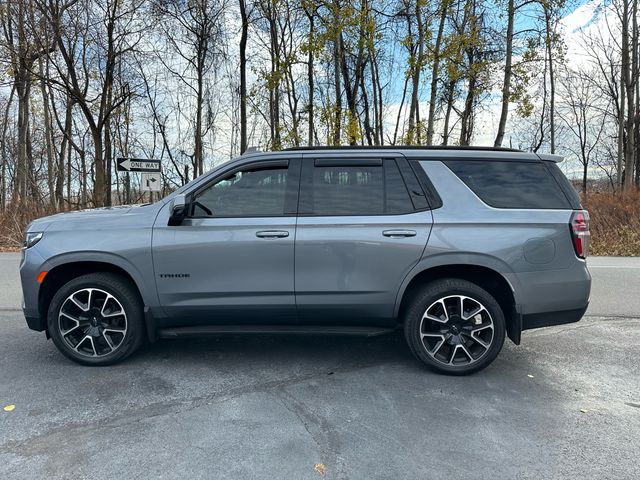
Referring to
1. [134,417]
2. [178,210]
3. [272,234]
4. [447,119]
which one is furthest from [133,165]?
[447,119]

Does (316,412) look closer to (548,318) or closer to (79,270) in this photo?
(548,318)

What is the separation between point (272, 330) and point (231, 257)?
0.73m

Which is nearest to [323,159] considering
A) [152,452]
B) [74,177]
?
[152,452]

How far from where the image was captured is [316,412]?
10.8 ft

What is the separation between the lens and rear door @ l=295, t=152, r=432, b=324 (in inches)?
153

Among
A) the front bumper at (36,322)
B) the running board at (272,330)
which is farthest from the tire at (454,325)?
the front bumper at (36,322)

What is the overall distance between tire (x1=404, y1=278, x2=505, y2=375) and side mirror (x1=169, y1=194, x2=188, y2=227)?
2.12 meters

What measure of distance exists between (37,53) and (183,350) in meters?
16.8

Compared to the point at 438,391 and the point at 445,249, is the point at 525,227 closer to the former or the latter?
the point at 445,249

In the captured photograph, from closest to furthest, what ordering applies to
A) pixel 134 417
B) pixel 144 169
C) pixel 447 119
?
pixel 134 417 < pixel 144 169 < pixel 447 119

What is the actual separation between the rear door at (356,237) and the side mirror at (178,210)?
996 millimetres

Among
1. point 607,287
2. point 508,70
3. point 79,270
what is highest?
point 508,70

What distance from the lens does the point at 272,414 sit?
3270 mm

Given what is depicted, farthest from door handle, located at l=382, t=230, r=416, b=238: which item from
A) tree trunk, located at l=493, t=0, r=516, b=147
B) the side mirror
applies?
tree trunk, located at l=493, t=0, r=516, b=147
